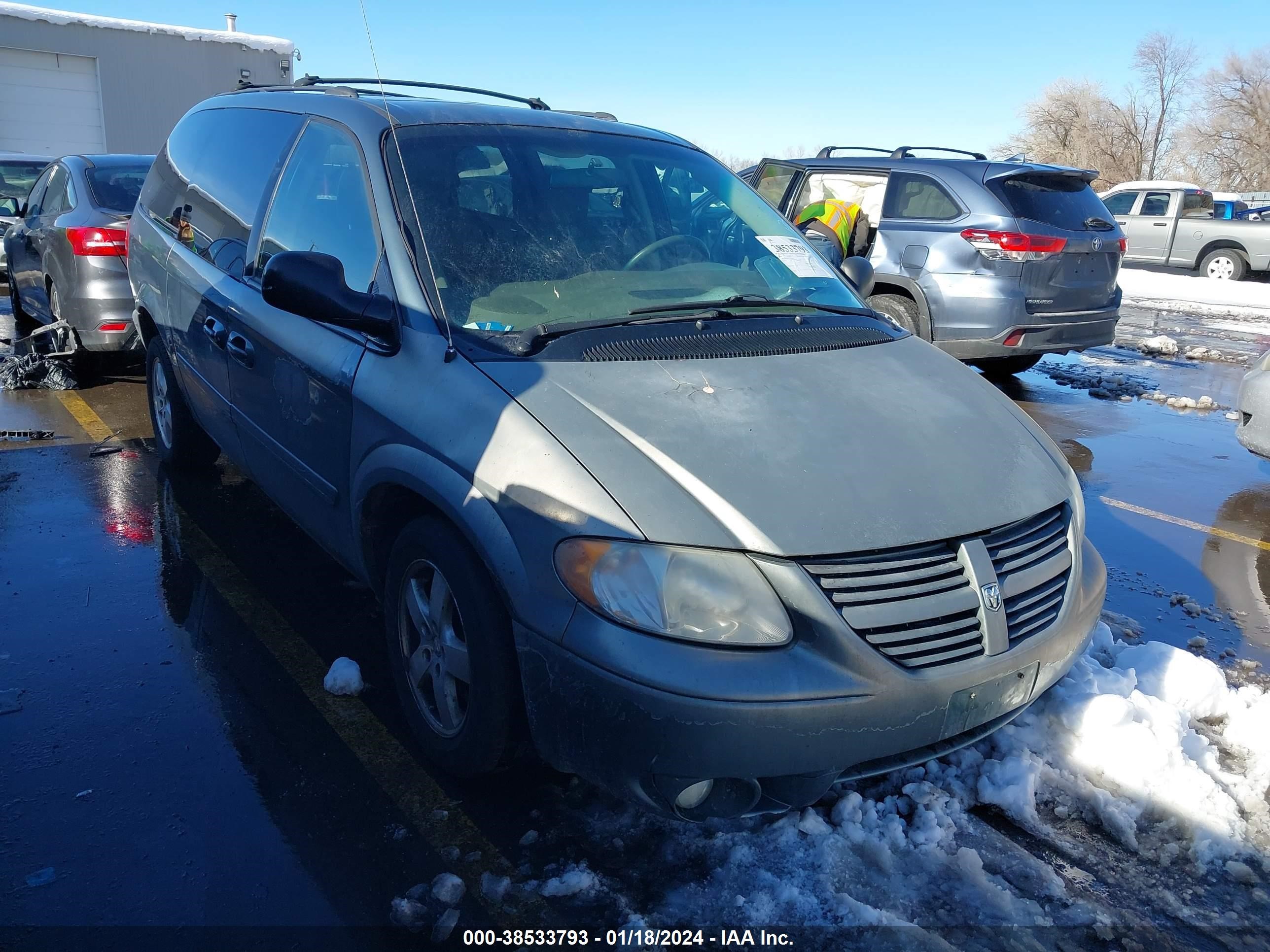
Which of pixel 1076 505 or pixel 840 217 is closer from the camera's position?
pixel 1076 505

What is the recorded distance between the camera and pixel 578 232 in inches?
128

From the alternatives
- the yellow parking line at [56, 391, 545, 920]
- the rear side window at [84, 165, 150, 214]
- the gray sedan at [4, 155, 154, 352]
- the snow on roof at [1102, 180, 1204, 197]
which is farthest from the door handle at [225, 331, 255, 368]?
the snow on roof at [1102, 180, 1204, 197]

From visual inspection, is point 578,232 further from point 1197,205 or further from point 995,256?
point 1197,205

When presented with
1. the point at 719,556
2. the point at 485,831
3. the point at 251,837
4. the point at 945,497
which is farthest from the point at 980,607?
the point at 251,837

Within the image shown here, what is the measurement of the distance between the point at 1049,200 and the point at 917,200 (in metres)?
0.99

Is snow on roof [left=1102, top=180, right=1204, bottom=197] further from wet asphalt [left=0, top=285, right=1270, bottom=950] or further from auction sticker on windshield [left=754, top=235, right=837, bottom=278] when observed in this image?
auction sticker on windshield [left=754, top=235, right=837, bottom=278]

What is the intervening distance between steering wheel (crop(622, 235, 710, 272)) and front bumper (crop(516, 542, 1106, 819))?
1444mm

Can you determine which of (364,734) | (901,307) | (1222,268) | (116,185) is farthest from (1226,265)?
(364,734)

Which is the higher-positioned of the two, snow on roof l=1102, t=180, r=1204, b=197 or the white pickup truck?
snow on roof l=1102, t=180, r=1204, b=197

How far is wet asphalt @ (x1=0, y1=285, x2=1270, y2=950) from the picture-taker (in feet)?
7.88

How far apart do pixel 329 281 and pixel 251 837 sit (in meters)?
1.54

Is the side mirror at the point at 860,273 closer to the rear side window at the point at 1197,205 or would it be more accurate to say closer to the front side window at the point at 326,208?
the front side window at the point at 326,208

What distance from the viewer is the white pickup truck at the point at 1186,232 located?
19.3 meters

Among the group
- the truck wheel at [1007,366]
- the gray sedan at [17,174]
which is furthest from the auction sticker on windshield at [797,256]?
the gray sedan at [17,174]
